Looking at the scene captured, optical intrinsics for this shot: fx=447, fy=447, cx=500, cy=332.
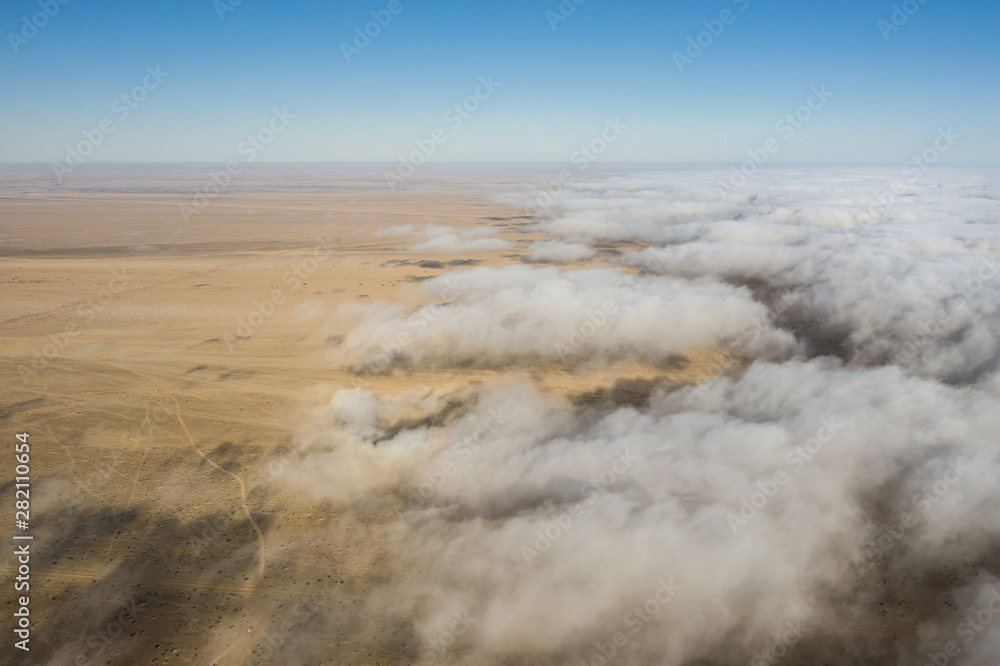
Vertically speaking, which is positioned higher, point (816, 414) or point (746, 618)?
point (816, 414)

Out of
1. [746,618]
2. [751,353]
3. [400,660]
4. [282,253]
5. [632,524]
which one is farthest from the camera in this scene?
[282,253]

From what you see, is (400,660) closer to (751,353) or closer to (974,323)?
(751,353)

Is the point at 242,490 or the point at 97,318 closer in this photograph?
the point at 242,490

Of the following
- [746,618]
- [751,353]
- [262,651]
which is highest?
[751,353]

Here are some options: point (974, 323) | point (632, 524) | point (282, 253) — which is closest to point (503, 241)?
point (282, 253)

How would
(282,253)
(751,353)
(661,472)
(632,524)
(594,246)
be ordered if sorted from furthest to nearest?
1. (594,246)
2. (282,253)
3. (751,353)
4. (661,472)
5. (632,524)

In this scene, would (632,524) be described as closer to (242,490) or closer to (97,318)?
(242,490)

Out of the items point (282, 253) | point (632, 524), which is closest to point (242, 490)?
point (632, 524)
